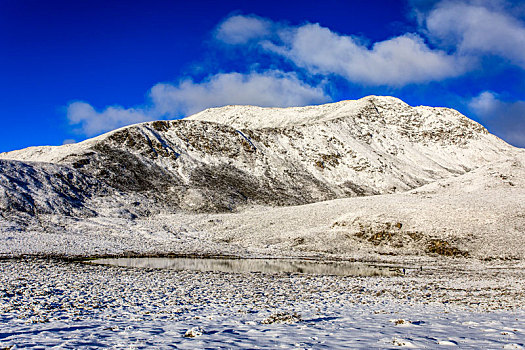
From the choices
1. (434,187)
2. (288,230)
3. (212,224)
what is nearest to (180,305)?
(288,230)

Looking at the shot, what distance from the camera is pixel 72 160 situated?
75562 mm

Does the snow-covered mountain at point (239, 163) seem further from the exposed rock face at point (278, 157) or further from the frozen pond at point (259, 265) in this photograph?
the frozen pond at point (259, 265)

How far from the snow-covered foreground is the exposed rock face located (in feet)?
146

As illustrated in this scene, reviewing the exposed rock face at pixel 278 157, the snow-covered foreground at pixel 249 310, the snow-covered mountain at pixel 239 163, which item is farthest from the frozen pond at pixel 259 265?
the exposed rock face at pixel 278 157

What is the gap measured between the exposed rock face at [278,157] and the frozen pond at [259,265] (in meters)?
31.8

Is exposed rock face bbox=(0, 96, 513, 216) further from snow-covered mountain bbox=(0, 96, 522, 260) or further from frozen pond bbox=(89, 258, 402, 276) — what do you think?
frozen pond bbox=(89, 258, 402, 276)

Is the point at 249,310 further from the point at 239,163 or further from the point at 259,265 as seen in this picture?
the point at 239,163

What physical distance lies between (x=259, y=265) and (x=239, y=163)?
61185mm

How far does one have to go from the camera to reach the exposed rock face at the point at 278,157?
75.8 m

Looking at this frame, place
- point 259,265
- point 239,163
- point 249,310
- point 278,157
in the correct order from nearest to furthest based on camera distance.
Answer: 1. point 249,310
2. point 259,265
3. point 239,163
4. point 278,157

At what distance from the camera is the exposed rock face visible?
75.8 meters

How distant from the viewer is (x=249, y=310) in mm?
14523

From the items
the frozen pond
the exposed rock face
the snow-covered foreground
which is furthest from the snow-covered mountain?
the snow-covered foreground

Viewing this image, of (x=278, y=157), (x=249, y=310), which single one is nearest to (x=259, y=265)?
(x=249, y=310)
